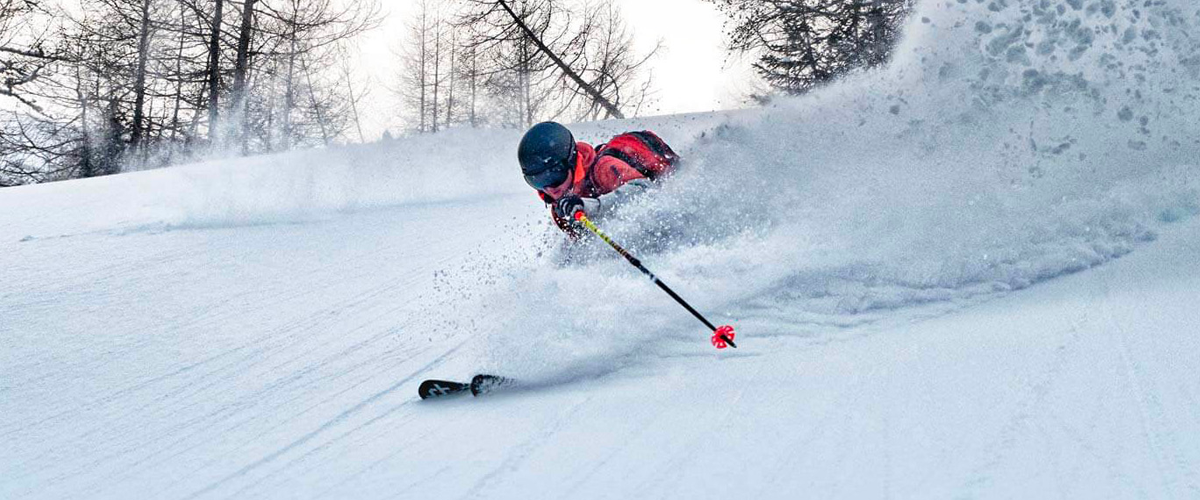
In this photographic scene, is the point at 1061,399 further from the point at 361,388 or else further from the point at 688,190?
the point at 688,190

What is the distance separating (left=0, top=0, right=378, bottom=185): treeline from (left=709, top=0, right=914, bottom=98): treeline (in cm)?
1237

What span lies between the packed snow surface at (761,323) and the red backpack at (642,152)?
18 cm

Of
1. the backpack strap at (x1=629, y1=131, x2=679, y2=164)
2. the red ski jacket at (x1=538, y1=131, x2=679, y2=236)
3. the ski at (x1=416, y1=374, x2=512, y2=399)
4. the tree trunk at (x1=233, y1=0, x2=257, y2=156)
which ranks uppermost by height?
the tree trunk at (x1=233, y1=0, x2=257, y2=156)

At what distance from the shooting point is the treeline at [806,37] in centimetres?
1386

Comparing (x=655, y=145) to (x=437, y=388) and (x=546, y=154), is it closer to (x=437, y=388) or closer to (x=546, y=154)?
(x=546, y=154)

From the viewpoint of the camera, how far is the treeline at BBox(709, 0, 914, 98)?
1386cm

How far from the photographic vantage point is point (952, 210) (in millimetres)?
5074

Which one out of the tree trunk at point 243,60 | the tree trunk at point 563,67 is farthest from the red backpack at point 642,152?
the tree trunk at point 243,60

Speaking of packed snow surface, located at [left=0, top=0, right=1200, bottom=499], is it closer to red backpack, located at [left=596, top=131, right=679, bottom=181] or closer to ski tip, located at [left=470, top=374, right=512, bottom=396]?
ski tip, located at [left=470, top=374, right=512, bottom=396]

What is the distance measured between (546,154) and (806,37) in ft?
34.8

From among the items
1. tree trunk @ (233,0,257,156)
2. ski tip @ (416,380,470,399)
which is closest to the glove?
ski tip @ (416,380,470,399)

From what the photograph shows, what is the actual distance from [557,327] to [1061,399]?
88.6 inches

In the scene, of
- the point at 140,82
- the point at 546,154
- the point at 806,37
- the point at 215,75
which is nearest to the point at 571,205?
the point at 546,154

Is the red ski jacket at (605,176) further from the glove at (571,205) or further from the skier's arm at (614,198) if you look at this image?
→ the glove at (571,205)
